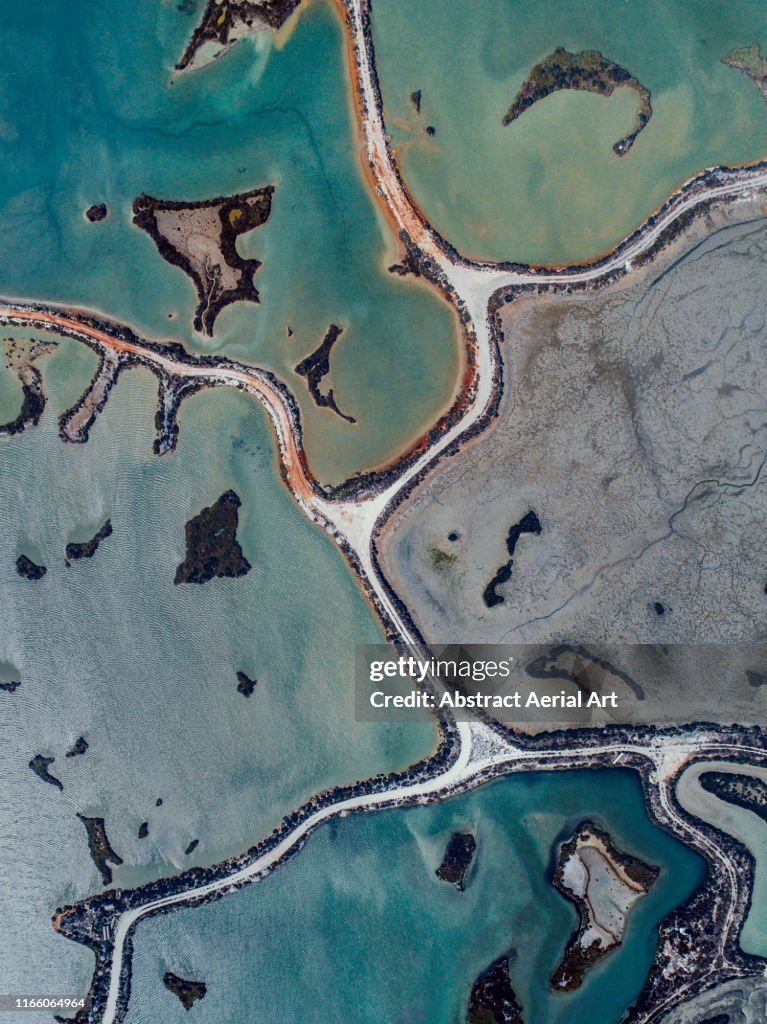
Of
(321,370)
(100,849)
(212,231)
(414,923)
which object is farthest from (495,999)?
(212,231)

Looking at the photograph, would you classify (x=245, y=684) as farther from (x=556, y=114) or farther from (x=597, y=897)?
(x=556, y=114)

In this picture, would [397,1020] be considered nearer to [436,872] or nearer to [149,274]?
[436,872]

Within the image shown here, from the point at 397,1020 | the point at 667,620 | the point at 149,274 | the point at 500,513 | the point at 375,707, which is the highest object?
the point at 149,274

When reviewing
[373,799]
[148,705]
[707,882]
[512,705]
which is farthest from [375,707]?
[707,882]

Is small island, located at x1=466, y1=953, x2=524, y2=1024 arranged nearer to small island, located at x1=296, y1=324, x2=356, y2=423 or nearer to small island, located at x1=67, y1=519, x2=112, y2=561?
small island, located at x1=296, y1=324, x2=356, y2=423

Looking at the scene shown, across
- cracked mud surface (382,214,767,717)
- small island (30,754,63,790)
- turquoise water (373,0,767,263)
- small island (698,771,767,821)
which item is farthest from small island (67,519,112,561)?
small island (698,771,767,821)

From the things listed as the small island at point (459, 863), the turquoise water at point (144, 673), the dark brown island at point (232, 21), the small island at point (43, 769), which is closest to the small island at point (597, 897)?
the small island at point (459, 863)

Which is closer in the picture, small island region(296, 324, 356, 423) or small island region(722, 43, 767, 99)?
small island region(722, 43, 767, 99)
